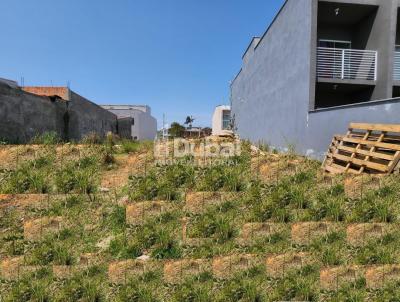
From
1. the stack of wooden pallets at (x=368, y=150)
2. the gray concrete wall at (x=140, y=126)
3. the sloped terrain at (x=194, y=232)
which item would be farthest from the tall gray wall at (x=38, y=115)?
the gray concrete wall at (x=140, y=126)

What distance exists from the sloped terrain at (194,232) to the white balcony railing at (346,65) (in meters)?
8.84

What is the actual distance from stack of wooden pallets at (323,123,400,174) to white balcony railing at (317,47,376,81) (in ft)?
13.8

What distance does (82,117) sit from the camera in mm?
15992

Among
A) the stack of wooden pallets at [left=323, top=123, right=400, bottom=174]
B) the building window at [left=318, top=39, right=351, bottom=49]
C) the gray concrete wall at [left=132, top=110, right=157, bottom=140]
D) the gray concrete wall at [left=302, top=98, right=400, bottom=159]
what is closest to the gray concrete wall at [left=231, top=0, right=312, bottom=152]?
the gray concrete wall at [left=302, top=98, right=400, bottom=159]

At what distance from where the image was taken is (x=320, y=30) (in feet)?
39.8

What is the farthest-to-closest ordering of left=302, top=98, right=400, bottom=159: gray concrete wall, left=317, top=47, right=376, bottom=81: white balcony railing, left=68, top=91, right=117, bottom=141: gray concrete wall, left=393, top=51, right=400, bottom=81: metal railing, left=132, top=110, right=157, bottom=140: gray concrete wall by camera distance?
left=132, top=110, right=157, bottom=140: gray concrete wall → left=68, top=91, right=117, bottom=141: gray concrete wall → left=393, top=51, right=400, bottom=81: metal railing → left=317, top=47, right=376, bottom=81: white balcony railing → left=302, top=98, right=400, bottom=159: gray concrete wall

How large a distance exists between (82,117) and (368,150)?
576 inches

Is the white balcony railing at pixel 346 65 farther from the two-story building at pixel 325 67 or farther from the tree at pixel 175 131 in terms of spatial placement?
the tree at pixel 175 131

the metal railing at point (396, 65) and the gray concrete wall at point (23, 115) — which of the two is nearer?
the gray concrete wall at point (23, 115)

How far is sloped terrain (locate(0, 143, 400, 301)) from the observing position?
Answer: 2.71 m

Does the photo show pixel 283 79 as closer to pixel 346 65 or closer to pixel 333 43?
pixel 346 65

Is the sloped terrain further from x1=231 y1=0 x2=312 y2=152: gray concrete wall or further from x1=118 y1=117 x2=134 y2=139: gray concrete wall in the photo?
x1=118 y1=117 x2=134 y2=139: gray concrete wall

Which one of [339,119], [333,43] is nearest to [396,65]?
[333,43]

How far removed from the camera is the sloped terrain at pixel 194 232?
2.71m
